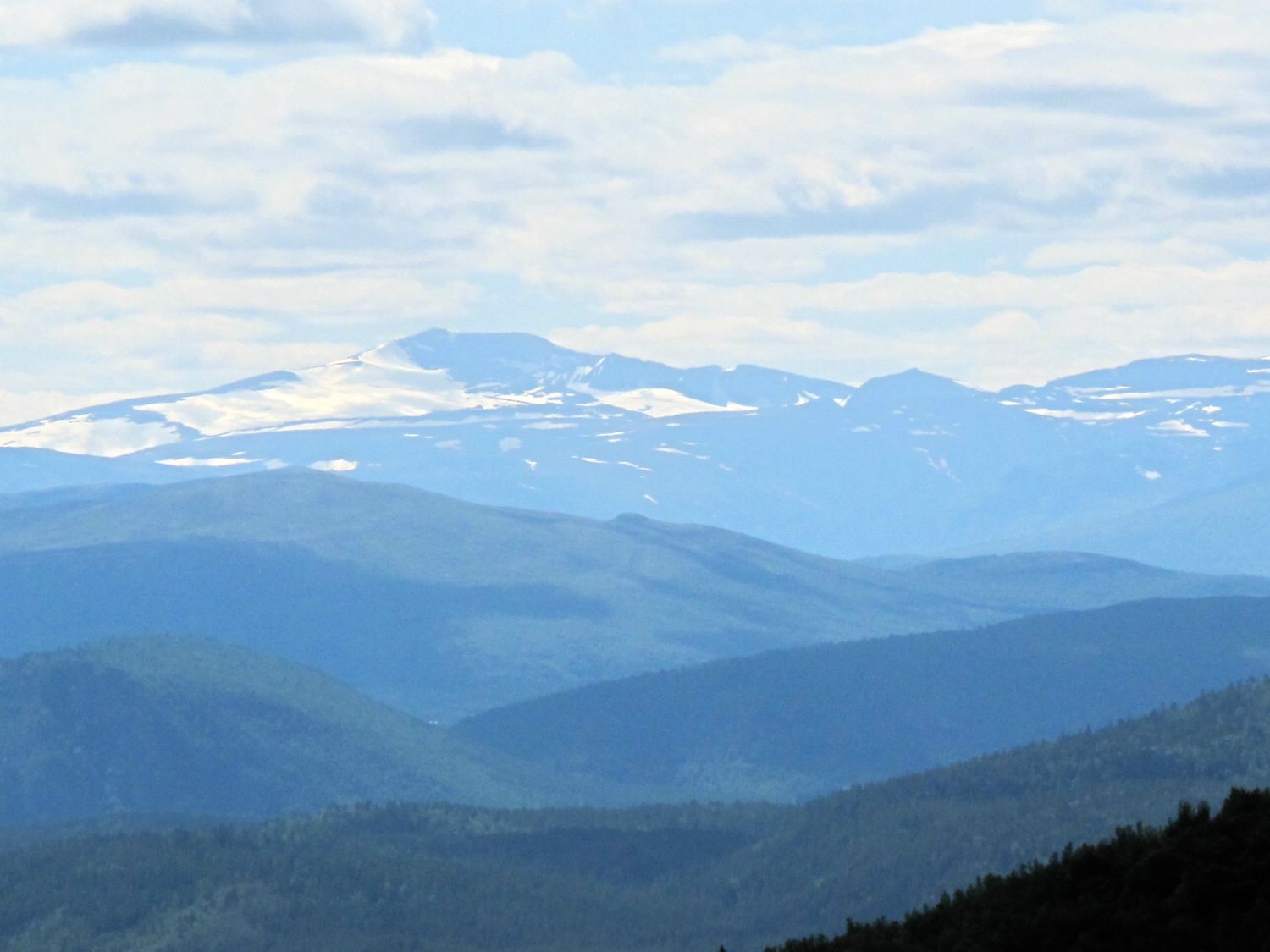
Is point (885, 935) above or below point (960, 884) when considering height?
above

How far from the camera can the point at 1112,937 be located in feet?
197

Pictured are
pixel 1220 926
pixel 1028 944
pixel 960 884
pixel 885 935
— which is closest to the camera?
pixel 1220 926

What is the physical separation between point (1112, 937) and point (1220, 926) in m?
3.09

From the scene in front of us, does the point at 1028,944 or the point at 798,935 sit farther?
the point at 798,935

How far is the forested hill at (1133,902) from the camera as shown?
58.6 meters

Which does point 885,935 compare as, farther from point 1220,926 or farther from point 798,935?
point 798,935

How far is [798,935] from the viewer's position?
19925 centimetres

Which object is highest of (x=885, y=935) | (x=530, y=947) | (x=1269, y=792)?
(x=1269, y=792)

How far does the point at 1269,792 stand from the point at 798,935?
138 meters

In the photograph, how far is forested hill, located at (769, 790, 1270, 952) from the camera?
58562 mm

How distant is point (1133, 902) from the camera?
61.6 metres

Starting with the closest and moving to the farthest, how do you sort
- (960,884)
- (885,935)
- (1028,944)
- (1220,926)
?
(1220,926), (1028,944), (885,935), (960,884)

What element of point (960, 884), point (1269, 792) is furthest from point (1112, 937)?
point (960, 884)

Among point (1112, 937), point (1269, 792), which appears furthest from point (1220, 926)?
point (1269, 792)
